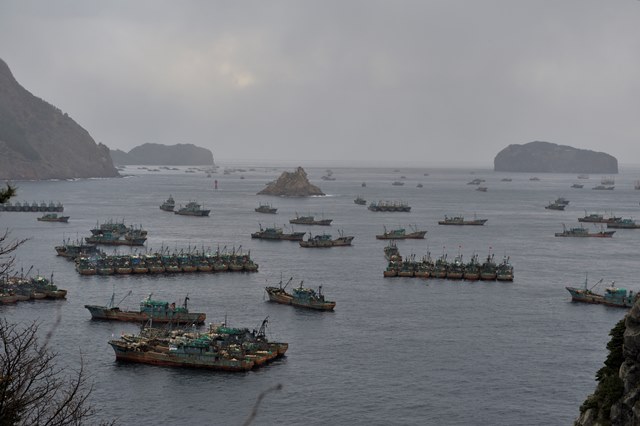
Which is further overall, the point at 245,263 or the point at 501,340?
the point at 245,263

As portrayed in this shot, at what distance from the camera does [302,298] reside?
343 ft

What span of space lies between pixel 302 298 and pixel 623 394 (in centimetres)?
6073

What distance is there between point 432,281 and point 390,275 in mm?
6959

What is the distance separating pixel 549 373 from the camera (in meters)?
74.6

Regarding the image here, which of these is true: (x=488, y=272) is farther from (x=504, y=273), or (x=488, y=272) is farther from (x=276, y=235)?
(x=276, y=235)

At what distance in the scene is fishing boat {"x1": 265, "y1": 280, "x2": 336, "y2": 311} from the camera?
102 m

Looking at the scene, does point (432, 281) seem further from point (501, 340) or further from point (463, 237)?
point (463, 237)

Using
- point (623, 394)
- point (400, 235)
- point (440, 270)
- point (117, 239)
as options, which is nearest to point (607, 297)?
point (440, 270)

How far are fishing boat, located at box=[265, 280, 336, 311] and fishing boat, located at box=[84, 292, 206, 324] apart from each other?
15.0 m

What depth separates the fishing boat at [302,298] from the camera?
4035 inches

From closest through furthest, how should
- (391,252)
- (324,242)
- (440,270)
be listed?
(440,270) → (391,252) → (324,242)

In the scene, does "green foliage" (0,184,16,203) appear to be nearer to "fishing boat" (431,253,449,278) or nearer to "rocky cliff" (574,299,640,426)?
"rocky cliff" (574,299,640,426)

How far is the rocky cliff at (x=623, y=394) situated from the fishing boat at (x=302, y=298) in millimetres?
52911

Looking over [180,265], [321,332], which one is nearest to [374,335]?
[321,332]
